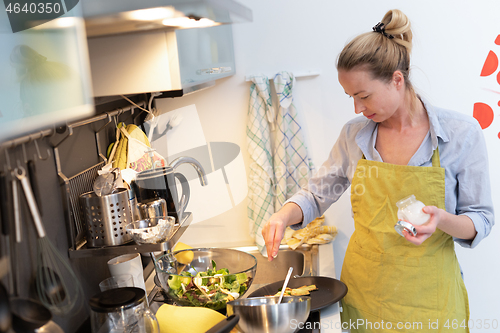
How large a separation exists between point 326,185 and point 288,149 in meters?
0.51

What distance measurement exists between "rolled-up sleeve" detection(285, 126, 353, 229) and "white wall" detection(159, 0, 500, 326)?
532 mm

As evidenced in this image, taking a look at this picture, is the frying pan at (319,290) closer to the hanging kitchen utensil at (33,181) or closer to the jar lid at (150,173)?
the jar lid at (150,173)

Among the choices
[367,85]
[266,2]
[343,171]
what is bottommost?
[343,171]

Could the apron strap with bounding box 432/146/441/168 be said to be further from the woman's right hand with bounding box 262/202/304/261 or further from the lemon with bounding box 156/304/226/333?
the lemon with bounding box 156/304/226/333

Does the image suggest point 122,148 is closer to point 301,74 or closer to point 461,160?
point 301,74

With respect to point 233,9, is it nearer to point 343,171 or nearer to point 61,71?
point 61,71

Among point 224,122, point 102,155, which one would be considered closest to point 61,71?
point 102,155

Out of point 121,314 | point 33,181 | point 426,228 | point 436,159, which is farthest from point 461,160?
point 33,181

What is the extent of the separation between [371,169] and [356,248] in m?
0.26

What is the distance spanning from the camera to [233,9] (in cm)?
88

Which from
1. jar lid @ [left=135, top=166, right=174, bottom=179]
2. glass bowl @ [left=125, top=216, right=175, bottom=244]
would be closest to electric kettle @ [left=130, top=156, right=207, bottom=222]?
jar lid @ [left=135, top=166, right=174, bottom=179]

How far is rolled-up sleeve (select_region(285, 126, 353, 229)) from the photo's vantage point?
137 cm

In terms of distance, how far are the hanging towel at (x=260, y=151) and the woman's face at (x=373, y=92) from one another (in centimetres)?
70

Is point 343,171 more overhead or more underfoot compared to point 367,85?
more underfoot
